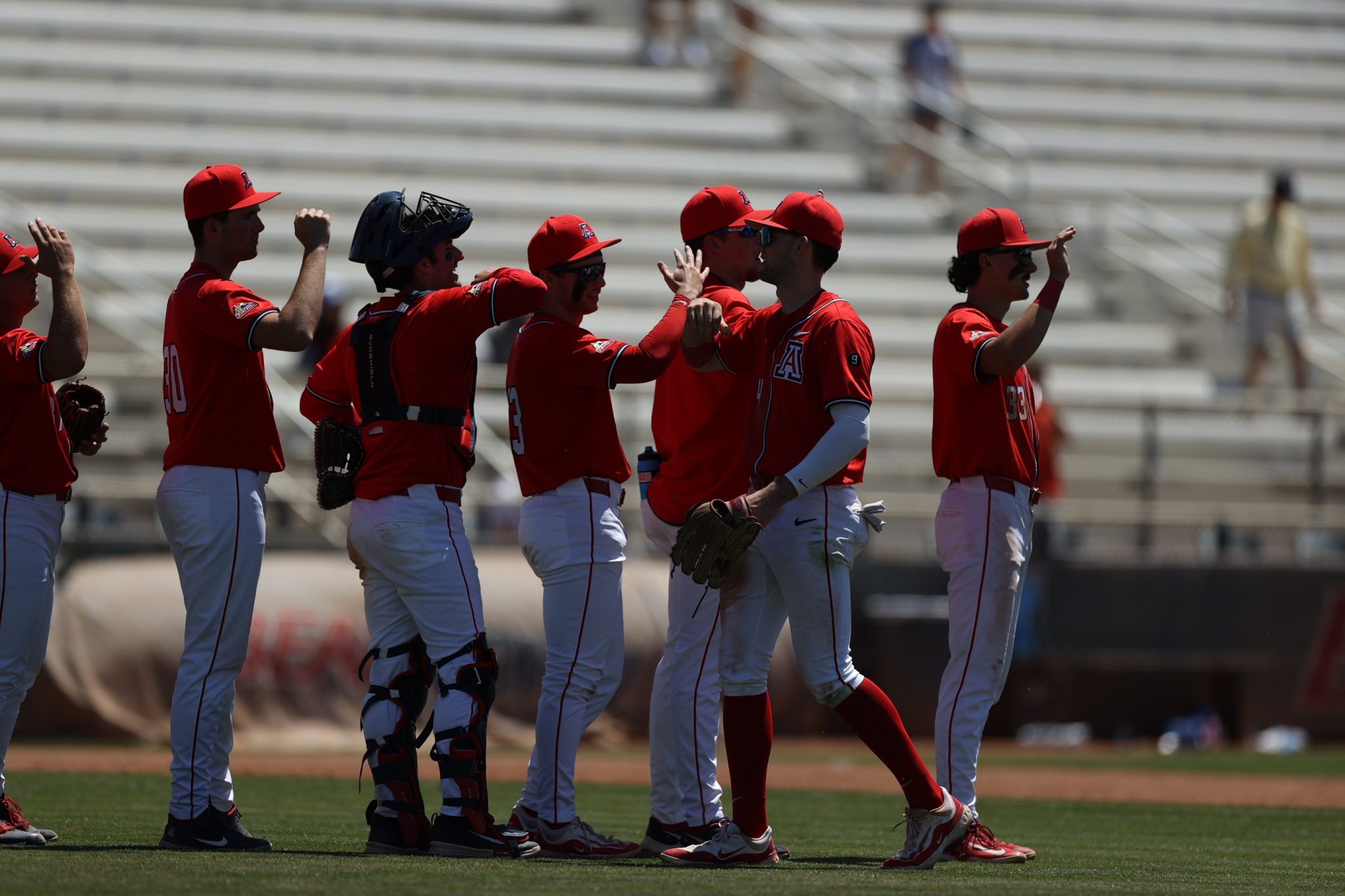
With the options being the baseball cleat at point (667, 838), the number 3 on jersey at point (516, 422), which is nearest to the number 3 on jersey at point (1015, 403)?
the number 3 on jersey at point (516, 422)

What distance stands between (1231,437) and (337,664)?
283 inches

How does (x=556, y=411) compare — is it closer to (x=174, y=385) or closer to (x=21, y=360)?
(x=174, y=385)

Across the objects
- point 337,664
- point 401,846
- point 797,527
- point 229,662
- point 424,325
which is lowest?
point 337,664

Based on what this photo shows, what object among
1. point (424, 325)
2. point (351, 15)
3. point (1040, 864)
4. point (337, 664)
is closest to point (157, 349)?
point (337, 664)

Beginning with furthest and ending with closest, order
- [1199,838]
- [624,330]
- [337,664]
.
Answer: [624,330]
[337,664]
[1199,838]

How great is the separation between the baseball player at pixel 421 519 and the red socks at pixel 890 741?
864 millimetres

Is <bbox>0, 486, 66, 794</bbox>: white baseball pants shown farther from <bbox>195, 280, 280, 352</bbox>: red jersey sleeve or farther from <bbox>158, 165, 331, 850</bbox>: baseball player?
<bbox>195, 280, 280, 352</bbox>: red jersey sleeve

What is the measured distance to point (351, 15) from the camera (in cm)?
2138

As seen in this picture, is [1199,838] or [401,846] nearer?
[401,846]

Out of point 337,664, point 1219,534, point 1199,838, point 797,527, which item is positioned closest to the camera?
point 797,527

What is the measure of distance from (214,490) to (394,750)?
3.40ft

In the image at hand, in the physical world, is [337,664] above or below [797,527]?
below

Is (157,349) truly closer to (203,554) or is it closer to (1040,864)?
(203,554)

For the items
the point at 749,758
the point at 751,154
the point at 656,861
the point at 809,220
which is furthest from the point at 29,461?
the point at 751,154
